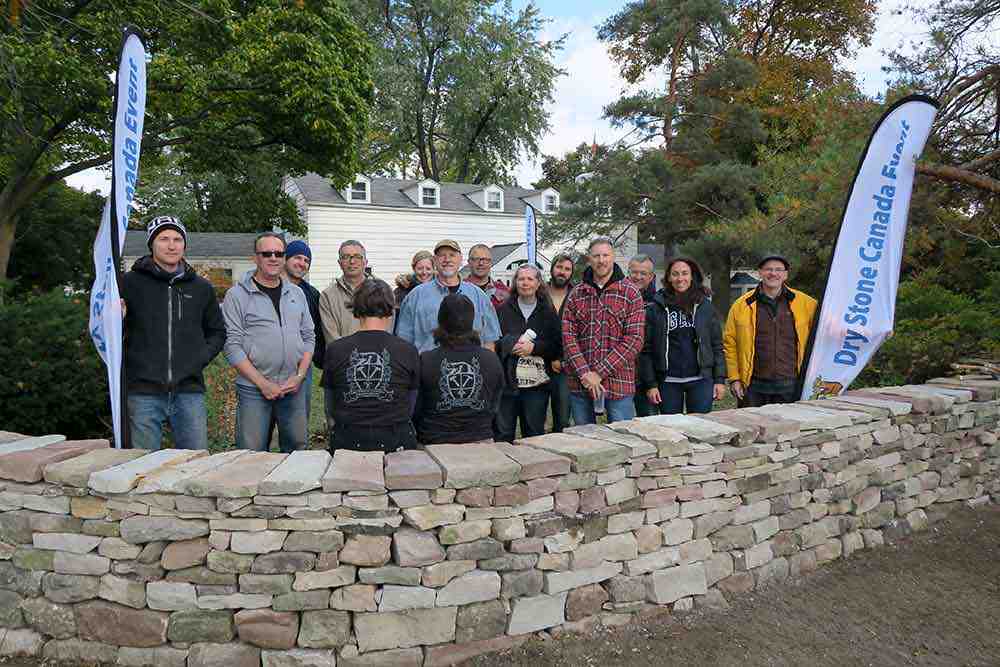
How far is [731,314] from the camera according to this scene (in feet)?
14.5

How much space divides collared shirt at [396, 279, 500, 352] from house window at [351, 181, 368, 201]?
17.5 m

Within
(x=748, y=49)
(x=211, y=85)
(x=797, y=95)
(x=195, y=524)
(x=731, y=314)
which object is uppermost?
(x=748, y=49)

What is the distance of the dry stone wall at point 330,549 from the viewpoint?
2.34 metres

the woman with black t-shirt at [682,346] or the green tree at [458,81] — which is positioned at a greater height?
the green tree at [458,81]

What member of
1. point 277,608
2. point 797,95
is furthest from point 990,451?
point 797,95

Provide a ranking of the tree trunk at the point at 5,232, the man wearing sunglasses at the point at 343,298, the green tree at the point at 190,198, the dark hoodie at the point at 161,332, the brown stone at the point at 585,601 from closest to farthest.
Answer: the brown stone at the point at 585,601
the dark hoodie at the point at 161,332
the man wearing sunglasses at the point at 343,298
the tree trunk at the point at 5,232
the green tree at the point at 190,198

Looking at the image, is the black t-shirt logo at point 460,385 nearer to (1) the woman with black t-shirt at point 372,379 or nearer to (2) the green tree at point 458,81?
(1) the woman with black t-shirt at point 372,379

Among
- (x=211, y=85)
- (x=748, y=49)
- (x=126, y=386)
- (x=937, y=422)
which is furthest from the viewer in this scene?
(x=748, y=49)

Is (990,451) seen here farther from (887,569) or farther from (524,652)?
(524,652)

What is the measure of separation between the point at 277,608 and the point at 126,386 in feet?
4.88

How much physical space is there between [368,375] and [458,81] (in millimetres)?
25128

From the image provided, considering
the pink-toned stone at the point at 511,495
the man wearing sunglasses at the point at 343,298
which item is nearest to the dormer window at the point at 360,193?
the man wearing sunglasses at the point at 343,298

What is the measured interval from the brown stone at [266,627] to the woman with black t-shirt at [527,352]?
217 centimetres

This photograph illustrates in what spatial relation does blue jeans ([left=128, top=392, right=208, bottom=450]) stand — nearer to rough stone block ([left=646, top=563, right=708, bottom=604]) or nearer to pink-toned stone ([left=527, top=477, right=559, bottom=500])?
pink-toned stone ([left=527, top=477, right=559, bottom=500])
